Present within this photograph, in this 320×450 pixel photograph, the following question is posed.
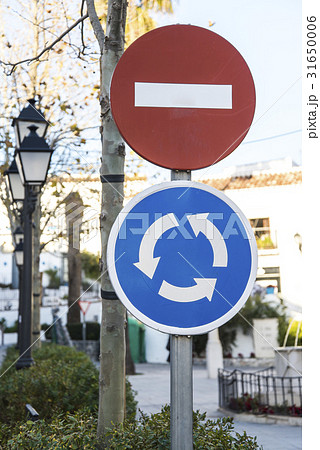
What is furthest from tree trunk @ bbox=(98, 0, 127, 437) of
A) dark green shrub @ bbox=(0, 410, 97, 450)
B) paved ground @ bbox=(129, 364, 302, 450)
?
paved ground @ bbox=(129, 364, 302, 450)

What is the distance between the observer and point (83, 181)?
39.3ft

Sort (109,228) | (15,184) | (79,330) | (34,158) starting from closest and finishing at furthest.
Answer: (109,228) → (34,158) → (15,184) → (79,330)

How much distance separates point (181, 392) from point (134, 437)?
812 mm

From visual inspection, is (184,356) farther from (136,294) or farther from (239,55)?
(239,55)

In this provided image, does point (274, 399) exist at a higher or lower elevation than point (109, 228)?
lower

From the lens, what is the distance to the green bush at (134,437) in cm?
256

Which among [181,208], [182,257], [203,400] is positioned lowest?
[203,400]

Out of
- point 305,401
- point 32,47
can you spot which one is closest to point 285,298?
point 32,47

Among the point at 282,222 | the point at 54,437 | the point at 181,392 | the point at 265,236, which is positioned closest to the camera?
the point at 181,392

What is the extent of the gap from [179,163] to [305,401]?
66.8 inches

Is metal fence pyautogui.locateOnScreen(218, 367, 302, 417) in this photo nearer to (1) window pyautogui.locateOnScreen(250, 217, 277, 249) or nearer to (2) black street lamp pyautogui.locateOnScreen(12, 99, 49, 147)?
(2) black street lamp pyautogui.locateOnScreen(12, 99, 49, 147)

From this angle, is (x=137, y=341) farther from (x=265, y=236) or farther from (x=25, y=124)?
(x=25, y=124)

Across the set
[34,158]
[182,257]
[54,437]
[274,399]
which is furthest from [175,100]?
[274,399]

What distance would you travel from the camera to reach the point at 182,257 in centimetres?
196
